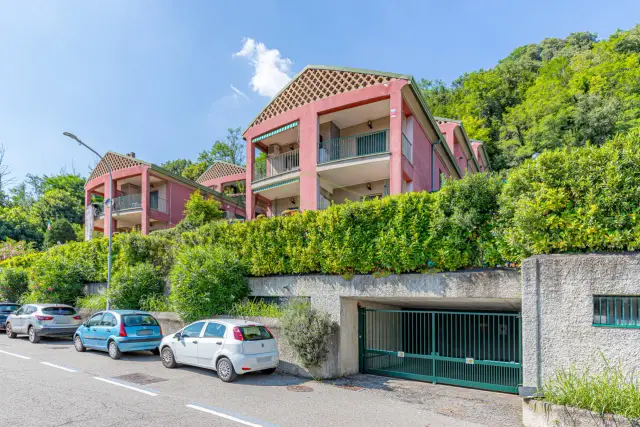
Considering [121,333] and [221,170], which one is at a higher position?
[221,170]

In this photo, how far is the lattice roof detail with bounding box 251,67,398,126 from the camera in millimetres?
17656

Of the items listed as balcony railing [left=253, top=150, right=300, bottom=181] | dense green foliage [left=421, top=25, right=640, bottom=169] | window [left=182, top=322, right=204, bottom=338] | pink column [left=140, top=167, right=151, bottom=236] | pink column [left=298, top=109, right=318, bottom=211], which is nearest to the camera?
window [left=182, top=322, right=204, bottom=338]

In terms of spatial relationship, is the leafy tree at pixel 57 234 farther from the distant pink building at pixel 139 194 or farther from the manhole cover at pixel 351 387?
the manhole cover at pixel 351 387

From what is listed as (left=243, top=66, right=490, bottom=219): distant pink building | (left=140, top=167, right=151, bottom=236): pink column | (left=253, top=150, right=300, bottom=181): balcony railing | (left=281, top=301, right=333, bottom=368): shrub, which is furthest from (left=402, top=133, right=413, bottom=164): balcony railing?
(left=140, top=167, right=151, bottom=236): pink column

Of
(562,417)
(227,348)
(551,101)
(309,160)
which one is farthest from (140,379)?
(551,101)

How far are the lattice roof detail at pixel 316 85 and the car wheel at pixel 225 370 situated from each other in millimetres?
12285

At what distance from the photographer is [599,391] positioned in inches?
269

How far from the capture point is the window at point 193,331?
37.0ft

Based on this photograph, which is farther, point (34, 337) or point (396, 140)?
point (396, 140)

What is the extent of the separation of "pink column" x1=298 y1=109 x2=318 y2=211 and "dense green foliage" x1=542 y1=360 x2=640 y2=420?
39.8 feet

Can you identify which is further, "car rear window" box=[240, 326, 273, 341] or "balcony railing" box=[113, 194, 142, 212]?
"balcony railing" box=[113, 194, 142, 212]

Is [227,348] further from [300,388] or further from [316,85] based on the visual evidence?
[316,85]

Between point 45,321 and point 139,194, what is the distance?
Result: 14803 millimetres

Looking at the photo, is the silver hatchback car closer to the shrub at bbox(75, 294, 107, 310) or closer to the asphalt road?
the shrub at bbox(75, 294, 107, 310)
